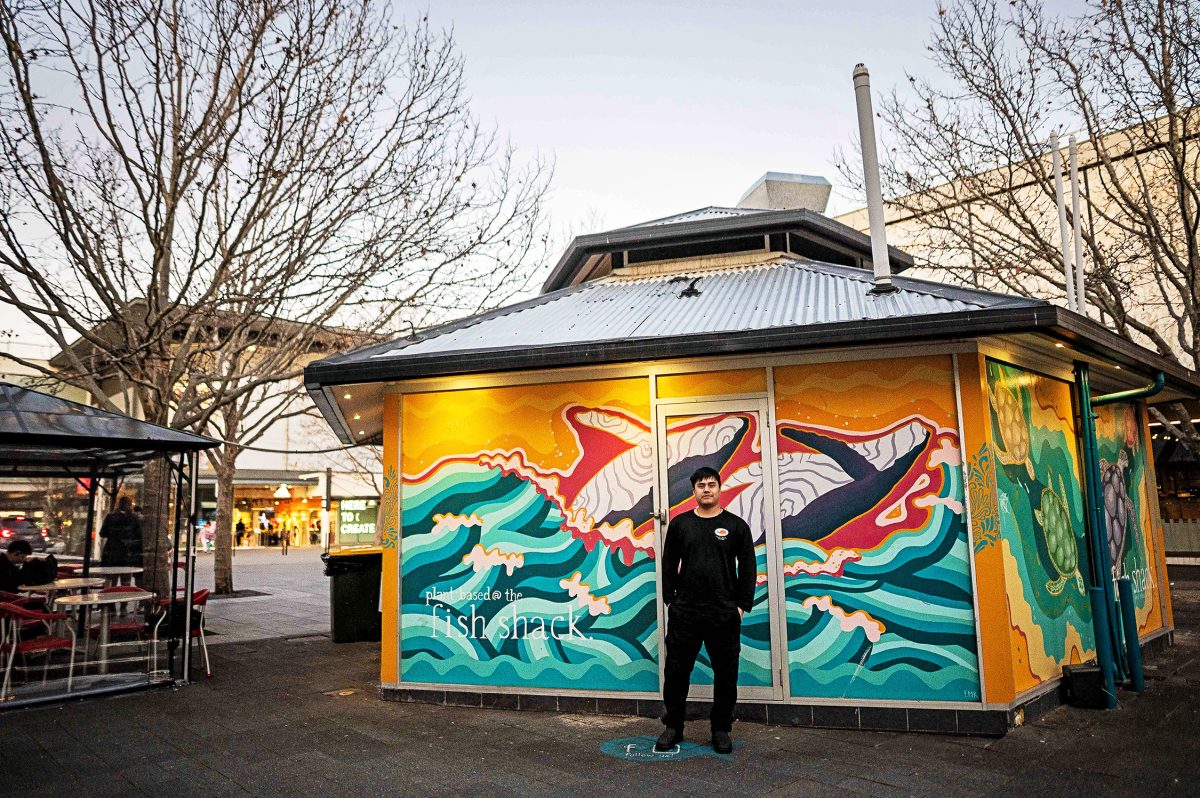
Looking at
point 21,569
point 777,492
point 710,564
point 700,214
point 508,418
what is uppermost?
point 700,214

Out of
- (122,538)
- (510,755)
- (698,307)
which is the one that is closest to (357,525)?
(122,538)

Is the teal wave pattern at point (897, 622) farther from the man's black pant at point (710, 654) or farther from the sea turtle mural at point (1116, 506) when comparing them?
the sea turtle mural at point (1116, 506)

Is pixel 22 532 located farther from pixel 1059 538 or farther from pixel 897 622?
pixel 1059 538

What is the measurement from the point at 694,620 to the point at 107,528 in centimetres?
1189

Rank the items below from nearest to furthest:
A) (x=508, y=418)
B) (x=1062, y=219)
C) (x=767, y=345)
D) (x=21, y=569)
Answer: (x=767, y=345) → (x=508, y=418) → (x=1062, y=219) → (x=21, y=569)

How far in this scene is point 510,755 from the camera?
5473 mm

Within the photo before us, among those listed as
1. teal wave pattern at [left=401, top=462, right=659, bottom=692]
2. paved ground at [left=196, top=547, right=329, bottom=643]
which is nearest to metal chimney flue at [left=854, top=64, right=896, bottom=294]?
teal wave pattern at [left=401, top=462, right=659, bottom=692]

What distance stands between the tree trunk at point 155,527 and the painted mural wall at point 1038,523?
11111 millimetres

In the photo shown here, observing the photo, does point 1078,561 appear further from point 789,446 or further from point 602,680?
point 602,680

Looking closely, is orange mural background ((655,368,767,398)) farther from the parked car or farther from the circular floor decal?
the parked car

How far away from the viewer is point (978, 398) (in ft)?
20.0

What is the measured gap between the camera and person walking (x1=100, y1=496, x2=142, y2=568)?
43.6ft

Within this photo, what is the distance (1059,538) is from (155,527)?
12024 mm

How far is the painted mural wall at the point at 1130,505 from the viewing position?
853 cm
